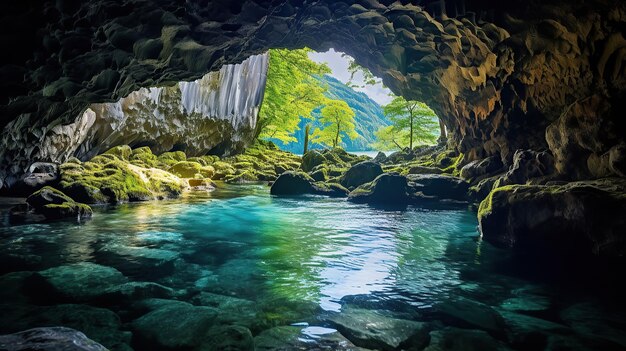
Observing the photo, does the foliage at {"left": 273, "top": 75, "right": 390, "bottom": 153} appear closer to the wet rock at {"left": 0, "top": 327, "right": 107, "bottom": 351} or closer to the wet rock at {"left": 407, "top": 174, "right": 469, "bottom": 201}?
the wet rock at {"left": 407, "top": 174, "right": 469, "bottom": 201}

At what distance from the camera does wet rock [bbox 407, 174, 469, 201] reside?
16.6 m

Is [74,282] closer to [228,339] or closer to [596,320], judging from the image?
[228,339]

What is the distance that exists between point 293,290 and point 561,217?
552 centimetres

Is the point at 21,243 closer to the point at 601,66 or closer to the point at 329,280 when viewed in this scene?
the point at 329,280

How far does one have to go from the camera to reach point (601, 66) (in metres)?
8.75

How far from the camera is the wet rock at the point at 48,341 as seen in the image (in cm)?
261

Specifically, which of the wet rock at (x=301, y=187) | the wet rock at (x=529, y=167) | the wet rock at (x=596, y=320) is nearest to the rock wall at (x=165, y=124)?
the wet rock at (x=301, y=187)

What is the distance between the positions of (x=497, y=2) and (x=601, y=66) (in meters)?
2.91

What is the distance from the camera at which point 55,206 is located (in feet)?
33.7

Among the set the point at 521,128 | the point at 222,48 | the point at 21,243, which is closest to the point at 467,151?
the point at 521,128

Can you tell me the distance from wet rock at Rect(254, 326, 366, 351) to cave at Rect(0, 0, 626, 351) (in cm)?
3

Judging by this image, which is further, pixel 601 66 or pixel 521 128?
pixel 521 128

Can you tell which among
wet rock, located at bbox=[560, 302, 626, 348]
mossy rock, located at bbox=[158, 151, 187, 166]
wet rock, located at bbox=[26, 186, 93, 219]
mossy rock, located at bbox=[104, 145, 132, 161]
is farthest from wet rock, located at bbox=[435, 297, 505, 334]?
mossy rock, located at bbox=[158, 151, 187, 166]

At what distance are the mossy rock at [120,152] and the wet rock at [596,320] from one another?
20878 millimetres
